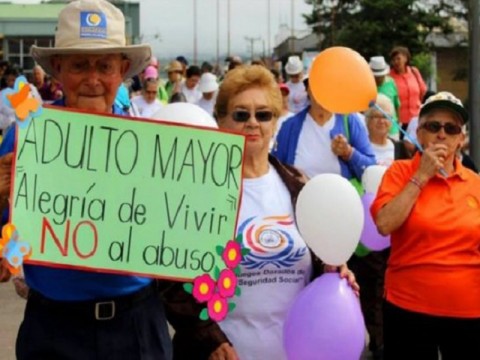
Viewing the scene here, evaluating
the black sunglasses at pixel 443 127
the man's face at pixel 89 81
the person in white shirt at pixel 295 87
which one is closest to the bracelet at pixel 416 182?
the black sunglasses at pixel 443 127

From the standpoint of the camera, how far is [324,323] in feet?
12.9

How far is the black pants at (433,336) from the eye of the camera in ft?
15.1

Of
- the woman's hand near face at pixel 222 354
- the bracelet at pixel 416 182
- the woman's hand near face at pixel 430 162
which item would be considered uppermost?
the woman's hand near face at pixel 430 162

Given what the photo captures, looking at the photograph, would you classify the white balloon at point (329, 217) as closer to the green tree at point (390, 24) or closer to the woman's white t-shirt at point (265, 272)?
the woman's white t-shirt at point (265, 272)

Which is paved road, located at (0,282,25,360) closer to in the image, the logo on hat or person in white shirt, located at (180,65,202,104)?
the logo on hat

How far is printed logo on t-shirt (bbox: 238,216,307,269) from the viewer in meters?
3.80

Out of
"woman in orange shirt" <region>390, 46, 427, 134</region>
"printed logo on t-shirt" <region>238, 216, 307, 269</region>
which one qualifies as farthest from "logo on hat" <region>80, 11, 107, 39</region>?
"woman in orange shirt" <region>390, 46, 427, 134</region>

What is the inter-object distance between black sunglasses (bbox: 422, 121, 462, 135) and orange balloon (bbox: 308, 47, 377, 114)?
35 centimetres

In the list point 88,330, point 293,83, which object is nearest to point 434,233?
point 88,330

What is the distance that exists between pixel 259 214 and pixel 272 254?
167 millimetres

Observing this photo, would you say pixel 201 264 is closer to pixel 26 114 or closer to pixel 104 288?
pixel 104 288

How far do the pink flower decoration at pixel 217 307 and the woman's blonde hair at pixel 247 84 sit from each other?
0.88 metres

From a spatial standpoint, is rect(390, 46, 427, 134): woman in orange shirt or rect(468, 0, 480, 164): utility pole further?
rect(390, 46, 427, 134): woman in orange shirt

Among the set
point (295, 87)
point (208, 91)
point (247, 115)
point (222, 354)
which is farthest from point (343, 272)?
point (295, 87)
